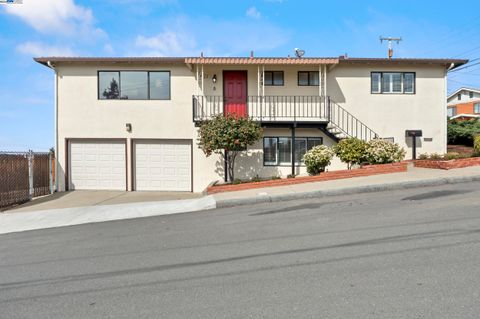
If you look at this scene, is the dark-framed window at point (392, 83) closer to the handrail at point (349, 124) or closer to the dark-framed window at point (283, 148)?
the handrail at point (349, 124)

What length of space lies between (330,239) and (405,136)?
11870 mm

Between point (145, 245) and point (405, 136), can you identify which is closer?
point (145, 245)

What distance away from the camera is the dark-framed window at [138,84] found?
16297 millimetres

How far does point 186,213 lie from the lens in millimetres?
10078

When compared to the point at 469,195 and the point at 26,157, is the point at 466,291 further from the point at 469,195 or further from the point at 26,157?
the point at 26,157

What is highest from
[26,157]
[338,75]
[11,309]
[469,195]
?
[338,75]

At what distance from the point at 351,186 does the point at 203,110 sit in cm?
759

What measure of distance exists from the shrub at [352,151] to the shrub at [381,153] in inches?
7.5

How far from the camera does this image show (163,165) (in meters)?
16.4

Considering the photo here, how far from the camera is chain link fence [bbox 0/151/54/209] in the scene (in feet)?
42.3

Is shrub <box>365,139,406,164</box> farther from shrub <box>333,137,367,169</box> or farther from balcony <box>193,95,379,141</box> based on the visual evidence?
balcony <box>193,95,379,141</box>

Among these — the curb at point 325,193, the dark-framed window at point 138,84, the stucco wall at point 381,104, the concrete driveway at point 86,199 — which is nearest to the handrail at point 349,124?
the stucco wall at point 381,104

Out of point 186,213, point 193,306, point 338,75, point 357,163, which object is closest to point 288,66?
point 338,75

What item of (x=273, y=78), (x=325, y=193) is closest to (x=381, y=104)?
(x=273, y=78)
